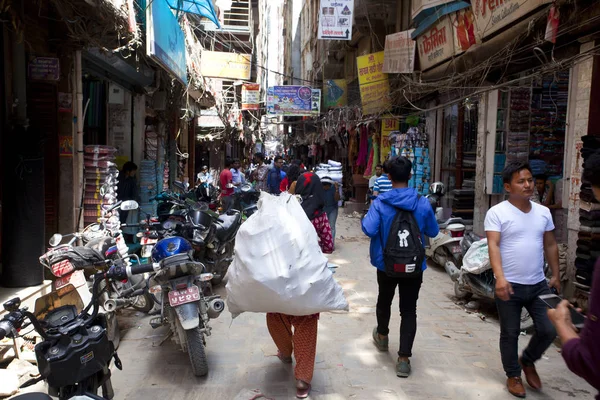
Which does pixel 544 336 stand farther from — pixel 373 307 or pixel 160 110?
pixel 160 110

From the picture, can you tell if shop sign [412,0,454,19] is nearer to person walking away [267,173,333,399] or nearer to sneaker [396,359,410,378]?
sneaker [396,359,410,378]

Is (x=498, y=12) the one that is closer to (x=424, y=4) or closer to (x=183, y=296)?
(x=424, y=4)

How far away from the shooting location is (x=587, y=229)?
5.27 metres

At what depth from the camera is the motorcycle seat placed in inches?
237

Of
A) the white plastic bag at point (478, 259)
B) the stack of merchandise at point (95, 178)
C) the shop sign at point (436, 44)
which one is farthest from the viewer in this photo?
Answer: the shop sign at point (436, 44)

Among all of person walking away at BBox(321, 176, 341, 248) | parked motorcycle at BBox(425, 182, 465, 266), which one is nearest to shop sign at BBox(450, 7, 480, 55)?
parked motorcycle at BBox(425, 182, 465, 266)

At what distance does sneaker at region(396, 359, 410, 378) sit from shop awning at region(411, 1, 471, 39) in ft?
23.5

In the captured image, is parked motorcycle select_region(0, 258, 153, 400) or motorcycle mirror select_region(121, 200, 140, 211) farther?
motorcycle mirror select_region(121, 200, 140, 211)

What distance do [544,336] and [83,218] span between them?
18.7 ft

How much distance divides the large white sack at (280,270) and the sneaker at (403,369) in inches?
32.5

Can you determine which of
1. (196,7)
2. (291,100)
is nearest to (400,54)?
(196,7)

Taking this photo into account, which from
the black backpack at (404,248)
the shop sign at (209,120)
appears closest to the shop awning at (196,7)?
the black backpack at (404,248)

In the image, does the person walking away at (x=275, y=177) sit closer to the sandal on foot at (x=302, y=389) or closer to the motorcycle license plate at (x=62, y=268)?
the motorcycle license plate at (x=62, y=268)

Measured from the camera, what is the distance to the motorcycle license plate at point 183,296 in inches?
146
